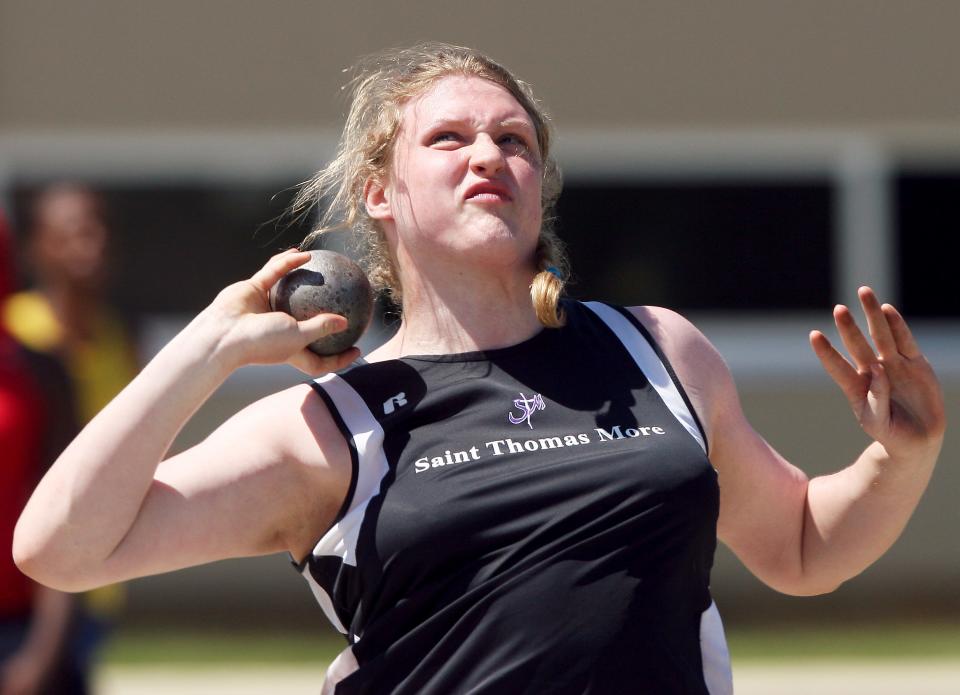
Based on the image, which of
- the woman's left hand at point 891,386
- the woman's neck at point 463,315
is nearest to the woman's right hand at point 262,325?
the woman's neck at point 463,315

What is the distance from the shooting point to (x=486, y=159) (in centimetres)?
287

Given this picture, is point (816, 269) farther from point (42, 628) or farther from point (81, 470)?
point (81, 470)

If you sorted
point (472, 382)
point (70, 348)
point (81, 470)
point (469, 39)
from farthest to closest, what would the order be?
point (469, 39) < point (70, 348) < point (472, 382) < point (81, 470)

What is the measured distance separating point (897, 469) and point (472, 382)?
94cm

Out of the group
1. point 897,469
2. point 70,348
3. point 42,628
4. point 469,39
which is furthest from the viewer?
point 469,39

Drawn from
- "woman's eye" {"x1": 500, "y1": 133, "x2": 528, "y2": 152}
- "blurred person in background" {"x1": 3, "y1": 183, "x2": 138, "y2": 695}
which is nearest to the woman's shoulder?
"woman's eye" {"x1": 500, "y1": 133, "x2": 528, "y2": 152}

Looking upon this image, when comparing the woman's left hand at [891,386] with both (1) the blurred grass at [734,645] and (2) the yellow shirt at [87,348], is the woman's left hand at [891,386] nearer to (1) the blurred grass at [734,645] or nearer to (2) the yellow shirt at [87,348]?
(2) the yellow shirt at [87,348]

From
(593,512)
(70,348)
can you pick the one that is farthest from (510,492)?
(70,348)

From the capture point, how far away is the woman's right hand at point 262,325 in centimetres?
269

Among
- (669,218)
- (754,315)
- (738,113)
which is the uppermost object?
(738,113)

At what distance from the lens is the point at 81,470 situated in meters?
2.54

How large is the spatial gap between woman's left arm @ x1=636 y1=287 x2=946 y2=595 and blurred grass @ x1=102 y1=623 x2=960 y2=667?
17.2ft

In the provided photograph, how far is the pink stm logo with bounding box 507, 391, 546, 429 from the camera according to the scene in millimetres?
2791

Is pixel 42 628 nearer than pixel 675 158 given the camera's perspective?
Yes
